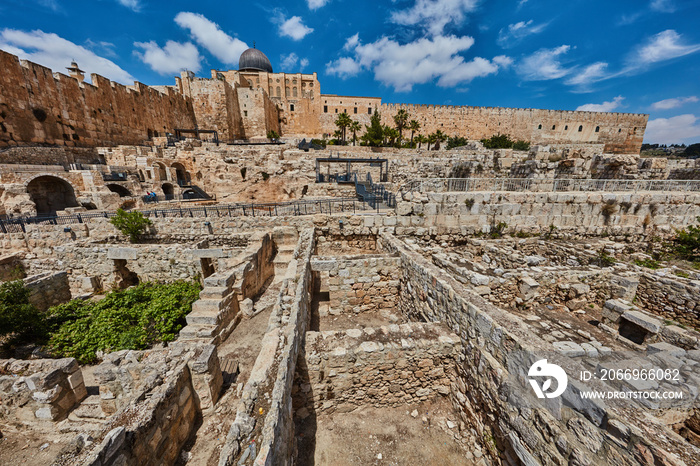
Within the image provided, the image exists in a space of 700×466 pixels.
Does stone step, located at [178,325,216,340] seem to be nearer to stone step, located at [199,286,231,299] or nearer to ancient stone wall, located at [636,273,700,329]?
stone step, located at [199,286,231,299]

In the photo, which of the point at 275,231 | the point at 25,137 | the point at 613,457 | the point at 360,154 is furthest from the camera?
the point at 360,154

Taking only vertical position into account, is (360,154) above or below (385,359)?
above

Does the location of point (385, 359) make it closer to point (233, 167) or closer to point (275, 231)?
point (275, 231)

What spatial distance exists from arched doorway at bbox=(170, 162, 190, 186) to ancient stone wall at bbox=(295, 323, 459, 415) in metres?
26.9

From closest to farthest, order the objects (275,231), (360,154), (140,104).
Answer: (275,231) → (360,154) → (140,104)

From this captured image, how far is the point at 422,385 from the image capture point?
189 inches

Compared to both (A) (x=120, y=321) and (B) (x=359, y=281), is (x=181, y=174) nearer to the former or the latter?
(A) (x=120, y=321)

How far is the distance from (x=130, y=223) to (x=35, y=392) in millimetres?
9462

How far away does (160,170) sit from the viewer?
74.5ft

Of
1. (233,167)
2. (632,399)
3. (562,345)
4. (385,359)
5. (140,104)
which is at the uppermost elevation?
(140,104)

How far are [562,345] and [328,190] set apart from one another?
14752 mm

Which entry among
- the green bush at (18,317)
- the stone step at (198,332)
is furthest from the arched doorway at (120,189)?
the stone step at (198,332)

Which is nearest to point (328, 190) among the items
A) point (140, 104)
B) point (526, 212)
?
point (526, 212)

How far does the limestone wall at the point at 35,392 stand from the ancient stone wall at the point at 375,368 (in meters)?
4.47
